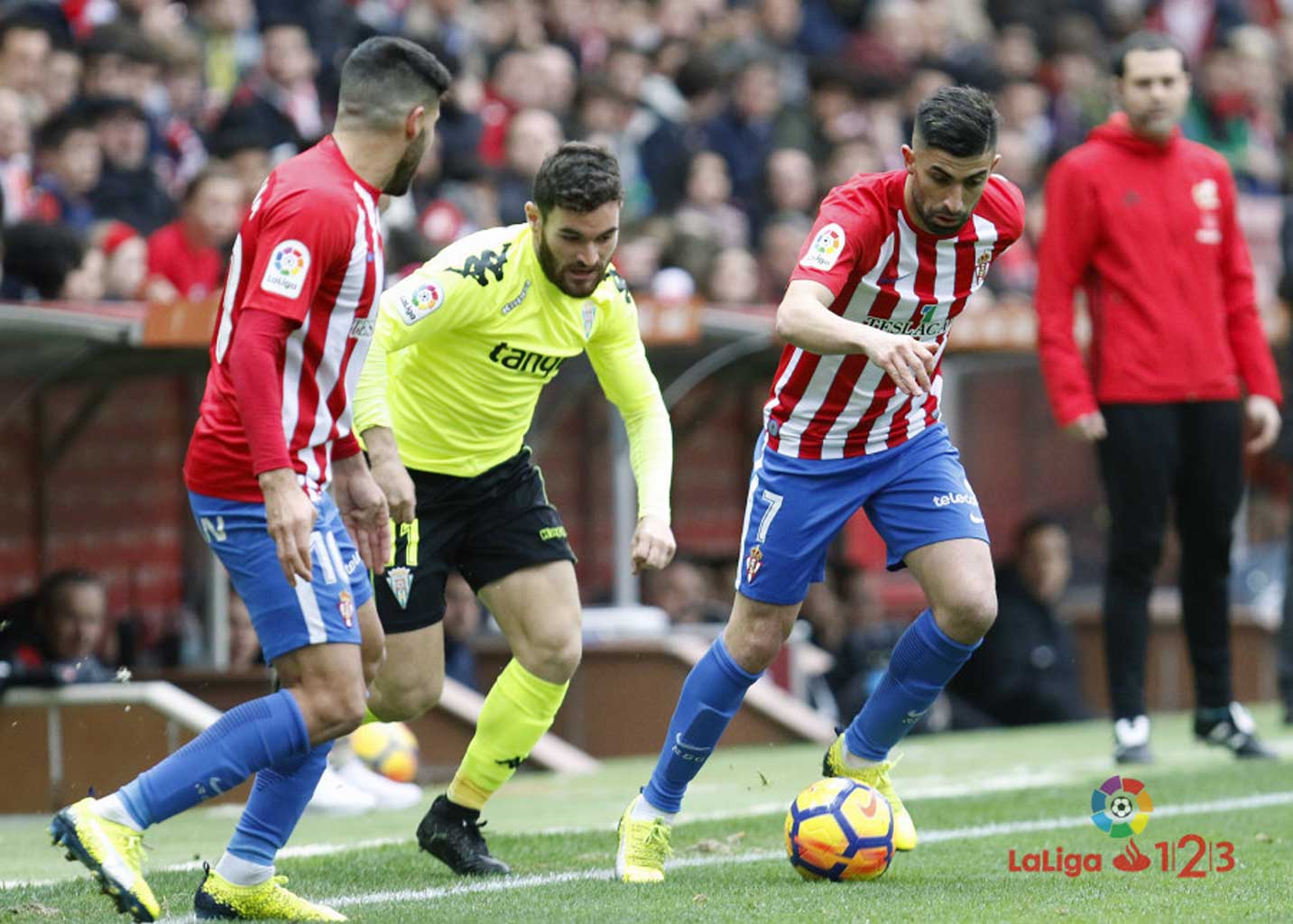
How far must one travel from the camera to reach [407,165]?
5254 mm

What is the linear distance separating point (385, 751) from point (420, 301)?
318cm

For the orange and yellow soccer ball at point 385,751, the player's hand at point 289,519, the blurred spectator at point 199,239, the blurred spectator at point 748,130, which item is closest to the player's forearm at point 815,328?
the player's hand at point 289,519

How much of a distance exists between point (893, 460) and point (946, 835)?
1346 millimetres

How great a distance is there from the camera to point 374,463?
5.73 meters

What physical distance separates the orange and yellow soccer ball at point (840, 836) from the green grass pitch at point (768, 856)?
6 centimetres

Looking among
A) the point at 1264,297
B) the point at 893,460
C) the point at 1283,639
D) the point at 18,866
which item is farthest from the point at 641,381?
the point at 1264,297

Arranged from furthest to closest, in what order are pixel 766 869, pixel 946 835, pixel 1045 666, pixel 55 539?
pixel 1045 666 < pixel 55 539 < pixel 946 835 < pixel 766 869

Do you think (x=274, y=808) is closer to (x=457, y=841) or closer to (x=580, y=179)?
(x=457, y=841)

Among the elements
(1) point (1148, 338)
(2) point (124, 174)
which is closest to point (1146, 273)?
(1) point (1148, 338)

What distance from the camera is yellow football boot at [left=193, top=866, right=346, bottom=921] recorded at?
207 inches

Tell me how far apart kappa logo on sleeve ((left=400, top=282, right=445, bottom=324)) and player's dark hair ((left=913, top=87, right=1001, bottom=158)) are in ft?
4.69

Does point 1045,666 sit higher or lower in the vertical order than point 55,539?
lower

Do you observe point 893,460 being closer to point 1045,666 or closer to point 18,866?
point 18,866

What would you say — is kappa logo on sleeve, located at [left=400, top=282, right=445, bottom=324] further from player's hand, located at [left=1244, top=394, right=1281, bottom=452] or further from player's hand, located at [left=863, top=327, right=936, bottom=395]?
player's hand, located at [left=1244, top=394, right=1281, bottom=452]
